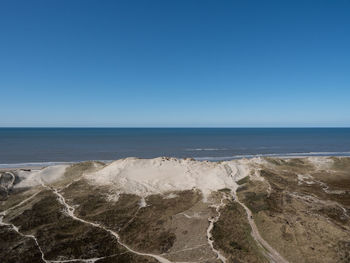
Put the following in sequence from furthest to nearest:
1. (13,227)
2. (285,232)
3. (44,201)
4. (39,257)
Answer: (44,201), (13,227), (285,232), (39,257)

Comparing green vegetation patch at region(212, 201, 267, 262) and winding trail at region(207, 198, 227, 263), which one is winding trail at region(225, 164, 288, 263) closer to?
green vegetation patch at region(212, 201, 267, 262)

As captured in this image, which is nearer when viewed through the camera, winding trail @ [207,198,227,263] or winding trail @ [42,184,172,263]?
winding trail @ [207,198,227,263]

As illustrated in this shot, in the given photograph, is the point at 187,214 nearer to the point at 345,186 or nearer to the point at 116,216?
the point at 116,216

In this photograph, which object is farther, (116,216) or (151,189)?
(151,189)

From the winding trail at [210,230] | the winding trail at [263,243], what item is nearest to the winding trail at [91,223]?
the winding trail at [210,230]

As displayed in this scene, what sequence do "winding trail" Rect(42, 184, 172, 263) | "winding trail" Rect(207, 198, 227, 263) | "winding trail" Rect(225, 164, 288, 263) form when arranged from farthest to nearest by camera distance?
1. "winding trail" Rect(42, 184, 172, 263)
2. "winding trail" Rect(207, 198, 227, 263)
3. "winding trail" Rect(225, 164, 288, 263)

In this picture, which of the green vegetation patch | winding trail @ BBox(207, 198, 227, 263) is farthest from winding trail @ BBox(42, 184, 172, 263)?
the green vegetation patch

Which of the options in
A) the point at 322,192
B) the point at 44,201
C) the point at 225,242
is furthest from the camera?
the point at 322,192

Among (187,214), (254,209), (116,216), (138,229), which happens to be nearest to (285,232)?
(254,209)

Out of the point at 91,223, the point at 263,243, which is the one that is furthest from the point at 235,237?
the point at 91,223

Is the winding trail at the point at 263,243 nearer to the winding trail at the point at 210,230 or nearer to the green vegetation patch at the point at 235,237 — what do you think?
the green vegetation patch at the point at 235,237

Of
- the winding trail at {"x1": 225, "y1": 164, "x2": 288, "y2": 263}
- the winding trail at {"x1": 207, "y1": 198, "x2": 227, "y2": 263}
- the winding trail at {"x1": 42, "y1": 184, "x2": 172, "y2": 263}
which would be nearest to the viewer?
the winding trail at {"x1": 225, "y1": 164, "x2": 288, "y2": 263}
